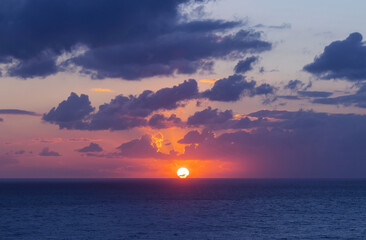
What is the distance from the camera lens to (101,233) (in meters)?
71.3

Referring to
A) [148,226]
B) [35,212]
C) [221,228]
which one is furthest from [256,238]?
[35,212]

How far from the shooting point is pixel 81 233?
71500 millimetres

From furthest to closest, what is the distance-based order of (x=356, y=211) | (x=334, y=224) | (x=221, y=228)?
(x=356, y=211)
(x=334, y=224)
(x=221, y=228)

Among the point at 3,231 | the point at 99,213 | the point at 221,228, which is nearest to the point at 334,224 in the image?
the point at 221,228

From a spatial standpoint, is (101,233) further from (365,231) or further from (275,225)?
(365,231)

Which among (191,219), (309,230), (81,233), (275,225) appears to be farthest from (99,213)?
(309,230)

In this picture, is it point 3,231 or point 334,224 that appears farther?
point 334,224

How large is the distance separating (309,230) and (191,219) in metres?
24.3

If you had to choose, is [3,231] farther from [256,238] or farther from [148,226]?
[256,238]

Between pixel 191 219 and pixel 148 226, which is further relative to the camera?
pixel 191 219

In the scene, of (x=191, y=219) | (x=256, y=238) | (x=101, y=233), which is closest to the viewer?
(x=256, y=238)

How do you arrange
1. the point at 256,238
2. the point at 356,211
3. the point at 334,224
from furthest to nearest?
the point at 356,211
the point at 334,224
the point at 256,238

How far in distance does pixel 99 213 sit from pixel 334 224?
49.6 meters

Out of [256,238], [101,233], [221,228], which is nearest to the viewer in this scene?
[256,238]
